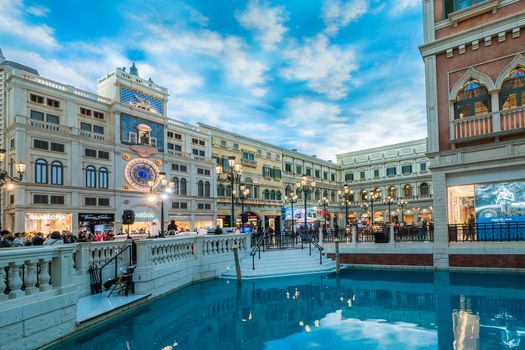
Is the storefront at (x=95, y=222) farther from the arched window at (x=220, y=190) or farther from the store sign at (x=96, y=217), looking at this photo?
the arched window at (x=220, y=190)

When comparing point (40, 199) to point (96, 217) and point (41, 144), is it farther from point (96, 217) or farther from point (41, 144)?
point (96, 217)

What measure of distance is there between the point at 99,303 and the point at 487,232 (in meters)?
15.2

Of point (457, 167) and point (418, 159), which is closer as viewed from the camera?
point (457, 167)

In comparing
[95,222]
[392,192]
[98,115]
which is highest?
[98,115]

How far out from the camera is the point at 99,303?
8.75 meters

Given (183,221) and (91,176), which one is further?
(183,221)

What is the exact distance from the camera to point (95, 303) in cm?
875

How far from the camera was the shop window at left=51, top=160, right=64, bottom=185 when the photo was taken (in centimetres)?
2536

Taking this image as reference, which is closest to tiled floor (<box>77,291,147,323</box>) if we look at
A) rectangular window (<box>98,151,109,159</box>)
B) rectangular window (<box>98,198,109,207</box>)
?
rectangular window (<box>98,198,109,207</box>)

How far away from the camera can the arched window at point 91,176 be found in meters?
27.6

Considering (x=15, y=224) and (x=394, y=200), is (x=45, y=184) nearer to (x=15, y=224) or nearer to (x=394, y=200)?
(x=15, y=224)

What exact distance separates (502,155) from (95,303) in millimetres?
15810

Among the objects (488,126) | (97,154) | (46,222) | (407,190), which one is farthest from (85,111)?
(407,190)

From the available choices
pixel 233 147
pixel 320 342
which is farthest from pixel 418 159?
pixel 320 342
